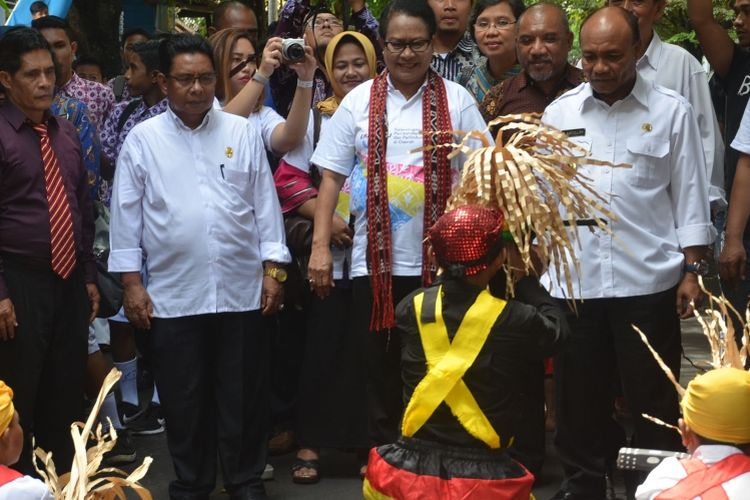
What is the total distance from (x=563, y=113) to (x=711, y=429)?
2.49 m

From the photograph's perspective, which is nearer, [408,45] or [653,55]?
[408,45]

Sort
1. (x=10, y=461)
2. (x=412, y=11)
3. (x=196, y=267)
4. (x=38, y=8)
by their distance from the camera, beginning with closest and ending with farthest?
1. (x=10, y=461)
2. (x=196, y=267)
3. (x=412, y=11)
4. (x=38, y=8)

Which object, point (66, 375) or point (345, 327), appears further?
point (345, 327)

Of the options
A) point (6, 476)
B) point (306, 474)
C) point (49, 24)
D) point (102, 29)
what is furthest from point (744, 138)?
point (102, 29)

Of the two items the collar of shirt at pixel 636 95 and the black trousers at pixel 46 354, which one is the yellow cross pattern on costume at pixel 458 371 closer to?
the collar of shirt at pixel 636 95

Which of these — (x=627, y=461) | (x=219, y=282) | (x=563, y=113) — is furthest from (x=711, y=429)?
(x=219, y=282)

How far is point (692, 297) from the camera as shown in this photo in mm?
5461

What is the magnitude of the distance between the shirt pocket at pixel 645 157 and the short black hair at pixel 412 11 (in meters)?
1.14

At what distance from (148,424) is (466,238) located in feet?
11.9

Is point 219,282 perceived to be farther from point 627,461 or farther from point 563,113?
point 627,461

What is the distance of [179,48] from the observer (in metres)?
5.85

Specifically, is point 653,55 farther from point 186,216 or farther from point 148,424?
point 148,424

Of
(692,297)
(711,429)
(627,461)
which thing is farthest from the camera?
(692,297)

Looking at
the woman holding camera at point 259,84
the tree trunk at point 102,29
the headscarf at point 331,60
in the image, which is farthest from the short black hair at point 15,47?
the tree trunk at point 102,29
